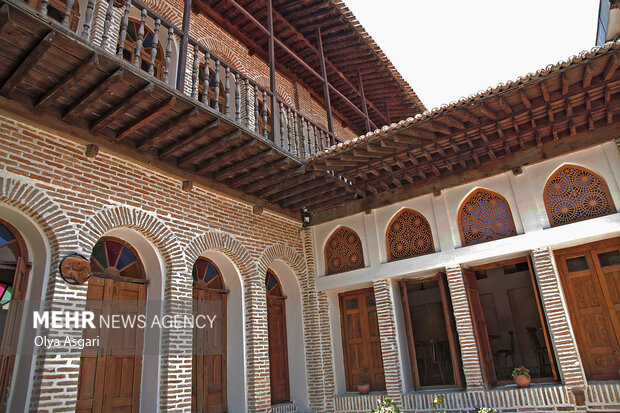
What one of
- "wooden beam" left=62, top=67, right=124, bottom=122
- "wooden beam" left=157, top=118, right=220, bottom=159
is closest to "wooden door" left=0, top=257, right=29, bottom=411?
"wooden beam" left=62, top=67, right=124, bottom=122

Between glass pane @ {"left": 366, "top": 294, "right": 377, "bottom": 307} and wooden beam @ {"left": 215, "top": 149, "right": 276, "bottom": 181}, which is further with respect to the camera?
glass pane @ {"left": 366, "top": 294, "right": 377, "bottom": 307}

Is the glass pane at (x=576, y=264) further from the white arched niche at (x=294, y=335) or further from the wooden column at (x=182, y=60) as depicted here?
the wooden column at (x=182, y=60)

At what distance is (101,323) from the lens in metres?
6.04

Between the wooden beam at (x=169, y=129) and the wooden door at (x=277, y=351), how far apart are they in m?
4.04

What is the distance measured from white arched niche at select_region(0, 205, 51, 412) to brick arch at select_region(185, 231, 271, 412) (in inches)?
80.3

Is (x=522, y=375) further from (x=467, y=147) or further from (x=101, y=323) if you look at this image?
(x=101, y=323)

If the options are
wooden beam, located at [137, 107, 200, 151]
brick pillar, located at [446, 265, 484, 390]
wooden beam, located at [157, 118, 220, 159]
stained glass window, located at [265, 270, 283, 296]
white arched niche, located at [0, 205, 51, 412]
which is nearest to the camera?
white arched niche, located at [0, 205, 51, 412]

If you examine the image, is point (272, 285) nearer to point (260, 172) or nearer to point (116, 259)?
point (260, 172)

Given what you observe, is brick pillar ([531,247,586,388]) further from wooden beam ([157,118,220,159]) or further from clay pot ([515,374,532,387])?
wooden beam ([157,118,220,159])

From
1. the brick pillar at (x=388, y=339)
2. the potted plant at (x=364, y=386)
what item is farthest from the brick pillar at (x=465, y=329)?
the potted plant at (x=364, y=386)

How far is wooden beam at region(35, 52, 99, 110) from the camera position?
4755 mm

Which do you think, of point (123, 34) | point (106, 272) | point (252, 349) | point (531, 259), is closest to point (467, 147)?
point (531, 259)

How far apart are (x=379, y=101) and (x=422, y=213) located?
5.03 m

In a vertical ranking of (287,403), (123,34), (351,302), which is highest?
(123,34)
